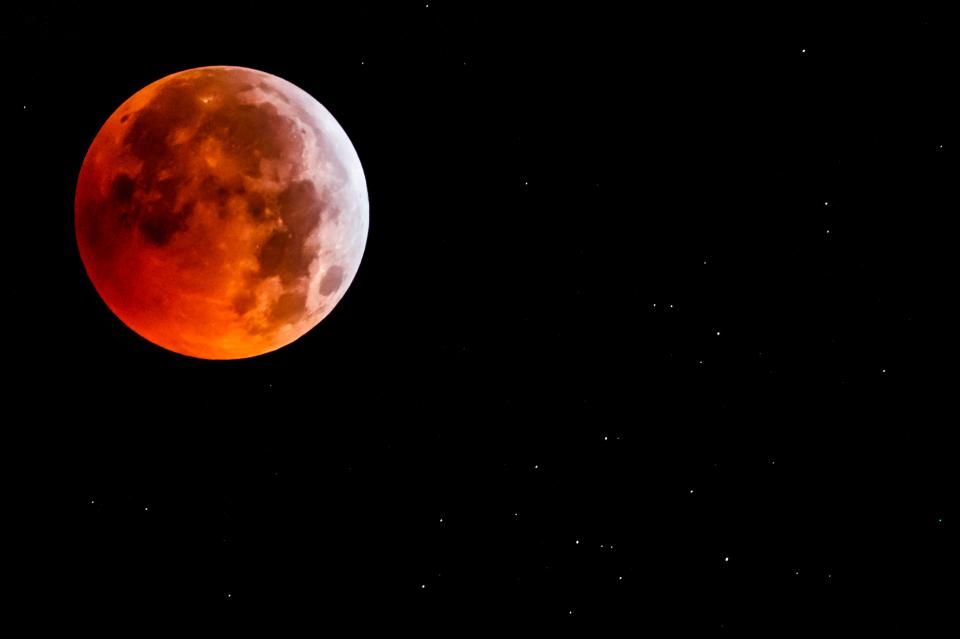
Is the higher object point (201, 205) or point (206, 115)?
point (206, 115)

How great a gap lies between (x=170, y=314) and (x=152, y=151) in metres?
0.75

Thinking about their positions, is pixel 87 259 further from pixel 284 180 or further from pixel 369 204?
pixel 369 204

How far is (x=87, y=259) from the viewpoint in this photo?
4.59 metres

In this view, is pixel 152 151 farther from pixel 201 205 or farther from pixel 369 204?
pixel 369 204

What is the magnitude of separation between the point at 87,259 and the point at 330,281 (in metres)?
1.16

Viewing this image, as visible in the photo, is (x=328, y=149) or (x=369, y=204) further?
(x=369, y=204)

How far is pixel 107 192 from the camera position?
439cm

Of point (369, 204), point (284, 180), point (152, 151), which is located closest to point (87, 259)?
point (152, 151)

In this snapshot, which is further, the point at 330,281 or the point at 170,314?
the point at 330,281

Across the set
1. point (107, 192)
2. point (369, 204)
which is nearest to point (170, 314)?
point (107, 192)

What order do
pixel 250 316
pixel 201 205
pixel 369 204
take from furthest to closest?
pixel 369 204, pixel 250 316, pixel 201 205

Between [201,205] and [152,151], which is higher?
[152,151]

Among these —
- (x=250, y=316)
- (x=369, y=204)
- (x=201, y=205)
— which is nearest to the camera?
(x=201, y=205)

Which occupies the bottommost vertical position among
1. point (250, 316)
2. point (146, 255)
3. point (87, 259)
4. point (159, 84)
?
point (250, 316)
